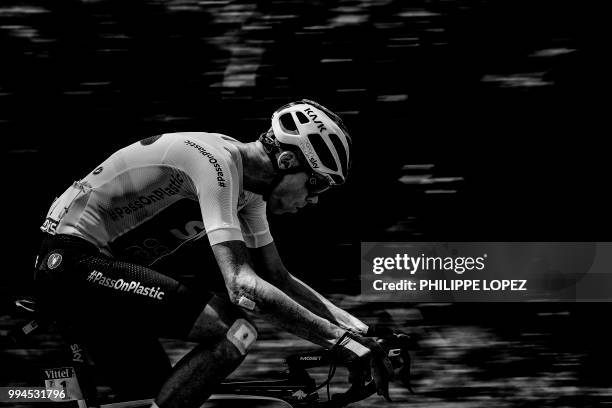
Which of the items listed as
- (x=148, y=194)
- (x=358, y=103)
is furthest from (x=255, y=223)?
(x=358, y=103)

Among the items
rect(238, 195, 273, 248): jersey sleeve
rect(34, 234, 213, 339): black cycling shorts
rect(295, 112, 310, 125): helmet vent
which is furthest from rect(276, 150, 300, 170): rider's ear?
rect(34, 234, 213, 339): black cycling shorts

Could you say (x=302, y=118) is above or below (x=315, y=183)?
above

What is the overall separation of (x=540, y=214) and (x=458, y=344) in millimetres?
808

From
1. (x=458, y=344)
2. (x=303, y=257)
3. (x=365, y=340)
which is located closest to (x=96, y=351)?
(x=365, y=340)

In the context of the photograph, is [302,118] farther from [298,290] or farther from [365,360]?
[365,360]

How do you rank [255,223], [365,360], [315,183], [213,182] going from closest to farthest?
[365,360], [213,182], [315,183], [255,223]

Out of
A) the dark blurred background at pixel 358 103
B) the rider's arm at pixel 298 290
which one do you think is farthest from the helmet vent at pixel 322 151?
the dark blurred background at pixel 358 103

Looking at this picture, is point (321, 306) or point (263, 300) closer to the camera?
point (263, 300)

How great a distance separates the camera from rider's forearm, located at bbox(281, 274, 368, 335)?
Result: 3.75 meters

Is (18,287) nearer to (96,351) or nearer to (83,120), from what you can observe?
(83,120)

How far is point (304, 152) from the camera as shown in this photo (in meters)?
3.62

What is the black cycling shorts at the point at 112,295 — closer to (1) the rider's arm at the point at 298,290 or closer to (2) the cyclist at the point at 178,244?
(2) the cyclist at the point at 178,244

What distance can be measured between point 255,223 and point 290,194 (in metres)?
0.31

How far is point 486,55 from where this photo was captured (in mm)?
5273
